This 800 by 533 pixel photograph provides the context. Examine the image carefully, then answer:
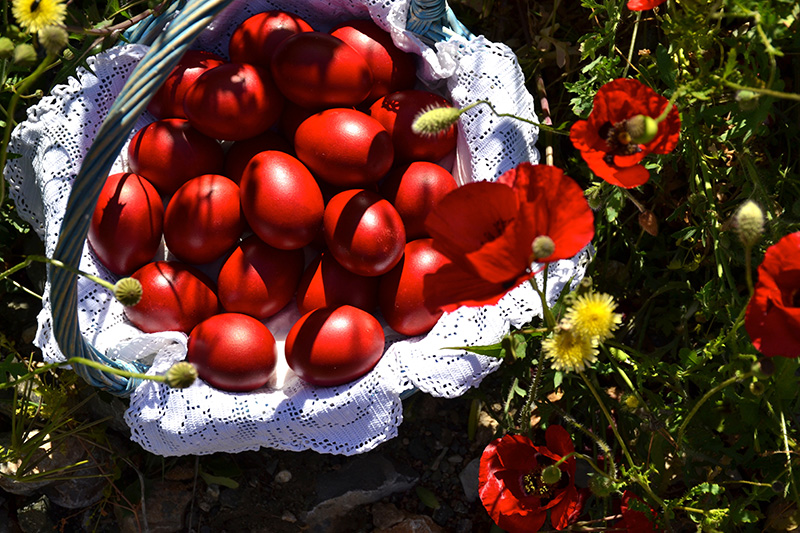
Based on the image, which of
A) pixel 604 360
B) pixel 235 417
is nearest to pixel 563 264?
pixel 604 360

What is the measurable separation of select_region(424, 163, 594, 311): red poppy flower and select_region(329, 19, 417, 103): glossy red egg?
1.45 feet

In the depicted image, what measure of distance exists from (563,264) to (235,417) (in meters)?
0.52

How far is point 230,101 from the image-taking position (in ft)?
3.49

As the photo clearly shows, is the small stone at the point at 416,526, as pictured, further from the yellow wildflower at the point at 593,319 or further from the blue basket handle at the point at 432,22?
the blue basket handle at the point at 432,22

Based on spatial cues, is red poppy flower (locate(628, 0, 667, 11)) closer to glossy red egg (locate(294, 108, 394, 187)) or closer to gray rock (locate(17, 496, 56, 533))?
glossy red egg (locate(294, 108, 394, 187))

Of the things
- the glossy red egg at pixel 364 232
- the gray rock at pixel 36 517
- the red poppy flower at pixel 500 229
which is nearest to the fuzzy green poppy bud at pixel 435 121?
the red poppy flower at pixel 500 229

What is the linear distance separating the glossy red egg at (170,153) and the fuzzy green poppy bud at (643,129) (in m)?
0.68

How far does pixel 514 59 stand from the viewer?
112 cm

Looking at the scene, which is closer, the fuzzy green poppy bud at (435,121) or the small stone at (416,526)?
the fuzzy green poppy bud at (435,121)

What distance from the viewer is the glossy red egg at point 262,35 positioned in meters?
1.14

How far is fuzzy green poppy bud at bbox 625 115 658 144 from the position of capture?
69cm

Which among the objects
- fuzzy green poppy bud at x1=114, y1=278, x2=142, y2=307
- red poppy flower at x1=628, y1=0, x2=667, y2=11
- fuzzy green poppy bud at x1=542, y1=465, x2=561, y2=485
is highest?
red poppy flower at x1=628, y1=0, x2=667, y2=11

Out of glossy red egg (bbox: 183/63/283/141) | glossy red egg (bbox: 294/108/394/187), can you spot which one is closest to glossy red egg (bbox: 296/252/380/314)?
glossy red egg (bbox: 294/108/394/187)

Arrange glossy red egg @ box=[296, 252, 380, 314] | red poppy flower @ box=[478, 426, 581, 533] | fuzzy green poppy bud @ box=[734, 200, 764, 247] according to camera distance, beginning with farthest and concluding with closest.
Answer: glossy red egg @ box=[296, 252, 380, 314]
red poppy flower @ box=[478, 426, 581, 533]
fuzzy green poppy bud @ box=[734, 200, 764, 247]
